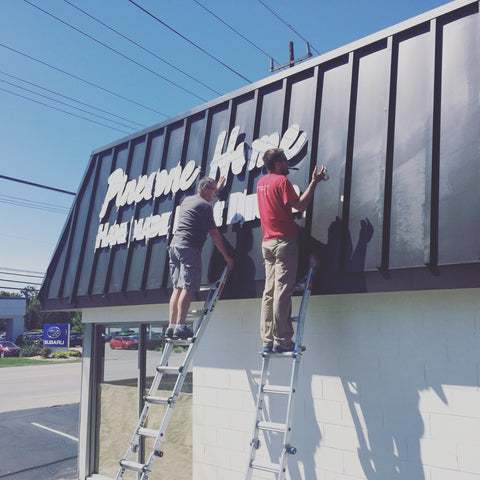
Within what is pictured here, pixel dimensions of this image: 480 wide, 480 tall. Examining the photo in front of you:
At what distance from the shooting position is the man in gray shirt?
5230 millimetres

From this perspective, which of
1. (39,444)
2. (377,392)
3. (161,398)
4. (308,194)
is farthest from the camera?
(39,444)

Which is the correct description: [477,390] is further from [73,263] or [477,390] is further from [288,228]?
[73,263]

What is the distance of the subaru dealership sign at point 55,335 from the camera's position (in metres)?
43.9

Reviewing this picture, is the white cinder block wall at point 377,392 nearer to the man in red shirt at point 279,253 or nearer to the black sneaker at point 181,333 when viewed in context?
the man in red shirt at point 279,253

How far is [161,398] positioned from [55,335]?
43151 mm

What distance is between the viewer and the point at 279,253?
4.67 metres

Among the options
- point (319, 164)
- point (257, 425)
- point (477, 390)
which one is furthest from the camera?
point (319, 164)

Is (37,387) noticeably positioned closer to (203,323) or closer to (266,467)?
(203,323)

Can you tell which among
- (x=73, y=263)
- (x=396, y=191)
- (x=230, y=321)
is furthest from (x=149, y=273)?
(x=396, y=191)

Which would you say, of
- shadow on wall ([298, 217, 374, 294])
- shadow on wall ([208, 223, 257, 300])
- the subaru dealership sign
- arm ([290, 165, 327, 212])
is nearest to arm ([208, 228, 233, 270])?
shadow on wall ([208, 223, 257, 300])

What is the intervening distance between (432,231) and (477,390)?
4.54 feet

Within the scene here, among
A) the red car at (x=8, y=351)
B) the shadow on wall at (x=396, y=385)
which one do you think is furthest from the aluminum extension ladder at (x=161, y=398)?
the red car at (x=8, y=351)

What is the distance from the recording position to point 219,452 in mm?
5695

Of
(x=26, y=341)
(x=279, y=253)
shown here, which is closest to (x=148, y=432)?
(x=279, y=253)
